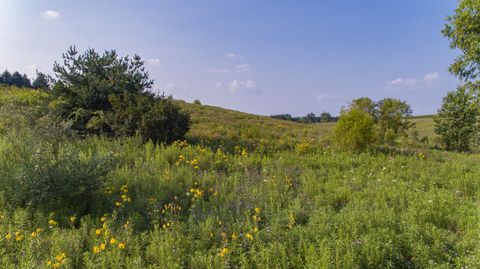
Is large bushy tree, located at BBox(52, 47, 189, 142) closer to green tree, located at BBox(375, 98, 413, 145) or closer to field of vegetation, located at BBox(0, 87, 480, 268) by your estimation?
field of vegetation, located at BBox(0, 87, 480, 268)

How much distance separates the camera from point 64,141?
774cm

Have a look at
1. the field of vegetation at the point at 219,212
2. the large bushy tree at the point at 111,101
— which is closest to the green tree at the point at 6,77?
the large bushy tree at the point at 111,101

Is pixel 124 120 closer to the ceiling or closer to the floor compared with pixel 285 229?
closer to the ceiling

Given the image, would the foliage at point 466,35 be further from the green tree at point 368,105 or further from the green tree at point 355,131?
the green tree at point 368,105

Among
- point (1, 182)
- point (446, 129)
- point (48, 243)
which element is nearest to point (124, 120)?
point (1, 182)

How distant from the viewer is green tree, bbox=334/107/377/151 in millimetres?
9797

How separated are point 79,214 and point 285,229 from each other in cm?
302

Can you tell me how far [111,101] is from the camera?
9531mm

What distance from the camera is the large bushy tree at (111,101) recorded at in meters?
9.03

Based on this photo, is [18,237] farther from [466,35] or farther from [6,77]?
[6,77]

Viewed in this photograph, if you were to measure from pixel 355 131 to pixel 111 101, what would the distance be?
24.0ft

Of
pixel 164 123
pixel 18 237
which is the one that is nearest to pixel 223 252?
pixel 18 237

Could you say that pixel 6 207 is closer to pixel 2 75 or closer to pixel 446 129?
pixel 446 129

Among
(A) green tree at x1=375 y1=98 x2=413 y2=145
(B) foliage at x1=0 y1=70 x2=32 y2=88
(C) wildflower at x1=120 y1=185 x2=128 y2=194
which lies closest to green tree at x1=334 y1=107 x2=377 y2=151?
(C) wildflower at x1=120 y1=185 x2=128 y2=194
